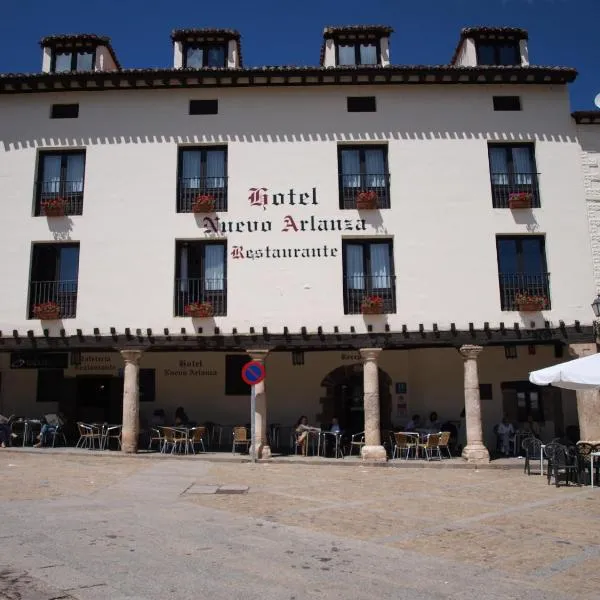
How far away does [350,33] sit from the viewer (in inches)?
707

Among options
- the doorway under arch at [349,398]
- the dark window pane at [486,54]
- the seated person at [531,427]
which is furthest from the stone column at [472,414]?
the dark window pane at [486,54]

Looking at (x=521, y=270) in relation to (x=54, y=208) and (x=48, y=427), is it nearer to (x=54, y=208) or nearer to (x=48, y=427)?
(x=54, y=208)

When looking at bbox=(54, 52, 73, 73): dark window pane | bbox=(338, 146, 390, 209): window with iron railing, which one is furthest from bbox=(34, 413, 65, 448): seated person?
bbox=(54, 52, 73, 73): dark window pane

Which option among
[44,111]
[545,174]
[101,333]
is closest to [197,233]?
[101,333]

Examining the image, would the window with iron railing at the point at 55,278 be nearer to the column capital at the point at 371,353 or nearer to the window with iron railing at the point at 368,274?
the window with iron railing at the point at 368,274

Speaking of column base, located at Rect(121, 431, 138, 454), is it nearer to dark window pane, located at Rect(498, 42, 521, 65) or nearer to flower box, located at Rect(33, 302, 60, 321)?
flower box, located at Rect(33, 302, 60, 321)

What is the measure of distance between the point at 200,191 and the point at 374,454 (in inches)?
323

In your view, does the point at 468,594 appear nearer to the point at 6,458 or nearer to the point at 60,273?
the point at 6,458

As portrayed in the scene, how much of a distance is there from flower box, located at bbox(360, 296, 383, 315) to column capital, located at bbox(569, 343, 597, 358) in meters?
4.91

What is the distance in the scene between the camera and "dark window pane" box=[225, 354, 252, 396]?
1858cm

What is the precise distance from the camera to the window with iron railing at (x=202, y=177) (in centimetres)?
1667

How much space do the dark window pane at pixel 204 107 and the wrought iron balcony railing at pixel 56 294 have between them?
18.6 feet

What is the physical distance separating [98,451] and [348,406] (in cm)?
726

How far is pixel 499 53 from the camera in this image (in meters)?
Result: 18.0
